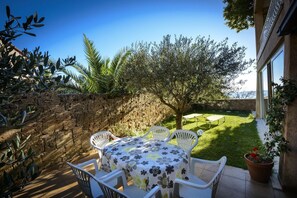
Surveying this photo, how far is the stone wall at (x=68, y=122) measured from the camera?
4.90 m

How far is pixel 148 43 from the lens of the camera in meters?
5.85

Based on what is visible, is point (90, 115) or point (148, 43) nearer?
point (148, 43)

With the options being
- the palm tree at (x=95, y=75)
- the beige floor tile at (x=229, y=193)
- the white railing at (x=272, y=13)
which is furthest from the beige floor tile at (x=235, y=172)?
the palm tree at (x=95, y=75)

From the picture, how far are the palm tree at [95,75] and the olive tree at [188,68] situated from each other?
2119mm

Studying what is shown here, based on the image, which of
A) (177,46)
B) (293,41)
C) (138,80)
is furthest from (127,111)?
(293,41)

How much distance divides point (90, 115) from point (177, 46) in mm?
4246

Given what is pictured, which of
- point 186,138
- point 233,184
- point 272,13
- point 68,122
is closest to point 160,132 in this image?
point 186,138

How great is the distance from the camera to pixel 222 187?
372 centimetres

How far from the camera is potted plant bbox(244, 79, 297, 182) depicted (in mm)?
3322

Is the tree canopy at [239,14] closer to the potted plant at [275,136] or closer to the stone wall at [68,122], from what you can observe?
the stone wall at [68,122]

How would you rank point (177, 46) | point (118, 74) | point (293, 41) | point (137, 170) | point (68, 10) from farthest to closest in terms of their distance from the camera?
point (118, 74)
point (177, 46)
point (68, 10)
point (293, 41)
point (137, 170)

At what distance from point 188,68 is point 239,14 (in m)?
9.79

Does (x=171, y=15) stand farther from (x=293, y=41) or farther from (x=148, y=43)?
(x=293, y=41)

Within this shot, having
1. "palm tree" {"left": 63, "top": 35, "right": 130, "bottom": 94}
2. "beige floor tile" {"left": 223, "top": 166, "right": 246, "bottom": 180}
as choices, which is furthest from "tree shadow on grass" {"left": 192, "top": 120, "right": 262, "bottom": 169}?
"palm tree" {"left": 63, "top": 35, "right": 130, "bottom": 94}
